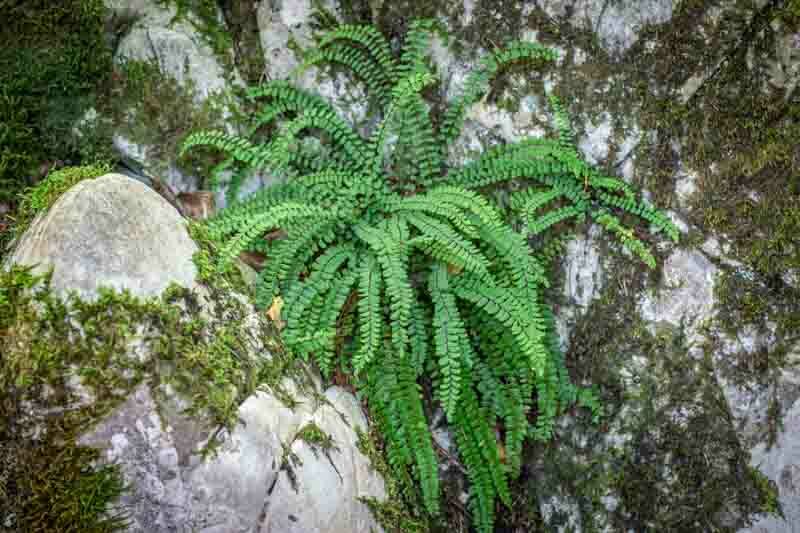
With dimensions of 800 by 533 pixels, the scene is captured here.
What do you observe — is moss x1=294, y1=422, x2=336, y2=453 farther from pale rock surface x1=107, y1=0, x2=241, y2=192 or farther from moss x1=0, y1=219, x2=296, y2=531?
pale rock surface x1=107, y1=0, x2=241, y2=192

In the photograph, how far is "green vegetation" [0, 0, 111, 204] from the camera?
3.48 m

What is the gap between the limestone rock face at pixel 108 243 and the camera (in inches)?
90.4

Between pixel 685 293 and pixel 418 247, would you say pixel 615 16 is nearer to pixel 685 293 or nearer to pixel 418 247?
pixel 685 293

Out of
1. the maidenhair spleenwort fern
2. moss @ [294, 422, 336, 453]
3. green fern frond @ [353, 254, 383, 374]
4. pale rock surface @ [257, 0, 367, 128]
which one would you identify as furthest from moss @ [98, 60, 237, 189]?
moss @ [294, 422, 336, 453]

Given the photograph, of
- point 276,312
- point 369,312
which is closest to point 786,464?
point 369,312

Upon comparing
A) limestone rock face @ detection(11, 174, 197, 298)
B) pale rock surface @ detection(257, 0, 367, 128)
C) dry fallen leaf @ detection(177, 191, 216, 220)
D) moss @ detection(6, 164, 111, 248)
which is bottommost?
limestone rock face @ detection(11, 174, 197, 298)

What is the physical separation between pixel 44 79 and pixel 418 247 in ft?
8.36

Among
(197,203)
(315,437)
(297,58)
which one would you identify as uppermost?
(297,58)

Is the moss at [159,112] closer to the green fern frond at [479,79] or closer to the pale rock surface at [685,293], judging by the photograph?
the green fern frond at [479,79]

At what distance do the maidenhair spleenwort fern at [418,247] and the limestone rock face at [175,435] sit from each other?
44 cm

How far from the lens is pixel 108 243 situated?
2.39m

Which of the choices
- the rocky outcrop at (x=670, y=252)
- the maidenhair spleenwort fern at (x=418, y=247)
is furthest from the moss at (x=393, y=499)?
the rocky outcrop at (x=670, y=252)

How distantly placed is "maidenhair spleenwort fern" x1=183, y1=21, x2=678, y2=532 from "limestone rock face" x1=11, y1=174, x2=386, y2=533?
44 cm

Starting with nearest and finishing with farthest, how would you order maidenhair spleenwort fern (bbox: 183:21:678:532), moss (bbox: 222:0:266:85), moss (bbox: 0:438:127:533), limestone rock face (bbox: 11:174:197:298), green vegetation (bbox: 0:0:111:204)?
moss (bbox: 0:438:127:533), limestone rock face (bbox: 11:174:197:298), maidenhair spleenwort fern (bbox: 183:21:678:532), green vegetation (bbox: 0:0:111:204), moss (bbox: 222:0:266:85)
